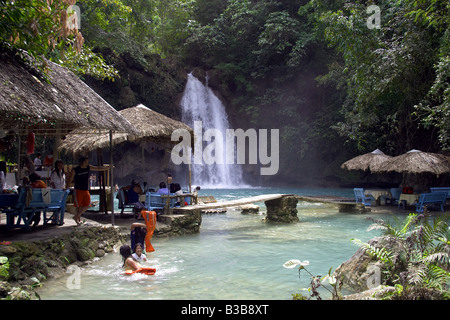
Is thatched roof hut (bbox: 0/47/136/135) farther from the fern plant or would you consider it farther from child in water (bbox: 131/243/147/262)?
the fern plant

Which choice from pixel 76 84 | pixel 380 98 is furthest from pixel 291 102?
pixel 76 84

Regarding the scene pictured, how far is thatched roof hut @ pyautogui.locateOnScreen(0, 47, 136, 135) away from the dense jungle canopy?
8.27 meters

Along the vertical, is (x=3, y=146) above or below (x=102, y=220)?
above

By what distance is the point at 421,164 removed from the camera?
1314 centimetres

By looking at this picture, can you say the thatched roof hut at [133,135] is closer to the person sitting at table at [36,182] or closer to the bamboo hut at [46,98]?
the bamboo hut at [46,98]

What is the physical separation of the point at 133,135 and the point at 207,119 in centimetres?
1577

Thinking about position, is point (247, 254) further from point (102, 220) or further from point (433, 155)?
point (433, 155)

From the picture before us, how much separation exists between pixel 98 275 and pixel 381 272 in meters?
3.98

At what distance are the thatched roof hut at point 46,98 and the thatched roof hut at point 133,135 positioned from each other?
4.49 ft

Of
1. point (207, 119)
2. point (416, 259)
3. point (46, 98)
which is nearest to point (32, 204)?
point (46, 98)

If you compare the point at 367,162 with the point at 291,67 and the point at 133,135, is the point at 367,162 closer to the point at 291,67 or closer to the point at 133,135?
Answer: the point at 133,135

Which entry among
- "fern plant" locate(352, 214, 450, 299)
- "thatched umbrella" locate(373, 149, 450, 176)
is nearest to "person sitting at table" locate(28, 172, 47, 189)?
"fern plant" locate(352, 214, 450, 299)

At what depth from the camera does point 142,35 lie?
2888 centimetres

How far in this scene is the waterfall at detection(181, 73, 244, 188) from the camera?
25.6 m
